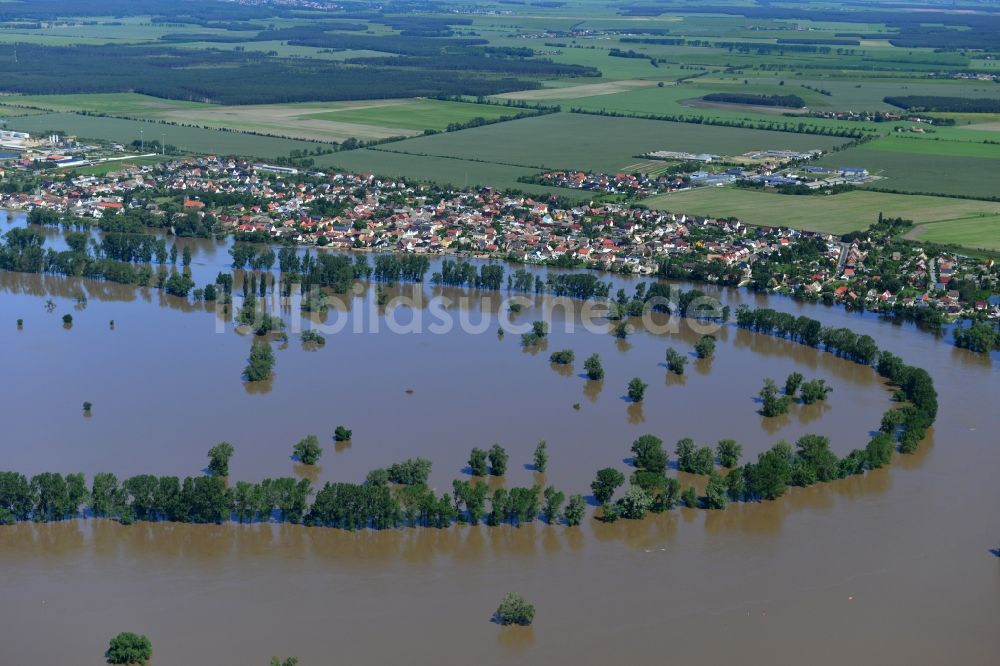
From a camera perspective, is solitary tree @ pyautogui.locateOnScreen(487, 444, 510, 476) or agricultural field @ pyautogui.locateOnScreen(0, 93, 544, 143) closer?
solitary tree @ pyautogui.locateOnScreen(487, 444, 510, 476)

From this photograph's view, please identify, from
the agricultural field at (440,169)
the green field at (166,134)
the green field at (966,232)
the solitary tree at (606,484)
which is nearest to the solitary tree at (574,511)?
the solitary tree at (606,484)

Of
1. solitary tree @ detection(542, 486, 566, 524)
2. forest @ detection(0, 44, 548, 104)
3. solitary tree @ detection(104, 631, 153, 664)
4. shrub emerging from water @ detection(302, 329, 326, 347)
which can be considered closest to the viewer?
solitary tree @ detection(104, 631, 153, 664)

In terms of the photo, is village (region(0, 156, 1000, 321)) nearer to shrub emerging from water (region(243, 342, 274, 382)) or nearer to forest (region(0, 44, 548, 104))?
shrub emerging from water (region(243, 342, 274, 382))

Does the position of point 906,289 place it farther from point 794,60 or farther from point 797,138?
point 794,60

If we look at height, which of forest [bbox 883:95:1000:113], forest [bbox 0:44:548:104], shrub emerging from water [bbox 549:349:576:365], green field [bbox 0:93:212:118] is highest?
forest [bbox 883:95:1000:113]

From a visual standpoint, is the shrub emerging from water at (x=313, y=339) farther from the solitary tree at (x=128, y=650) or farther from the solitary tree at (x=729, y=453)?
the solitary tree at (x=128, y=650)

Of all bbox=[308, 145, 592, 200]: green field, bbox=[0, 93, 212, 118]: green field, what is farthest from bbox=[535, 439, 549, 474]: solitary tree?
bbox=[0, 93, 212, 118]: green field
